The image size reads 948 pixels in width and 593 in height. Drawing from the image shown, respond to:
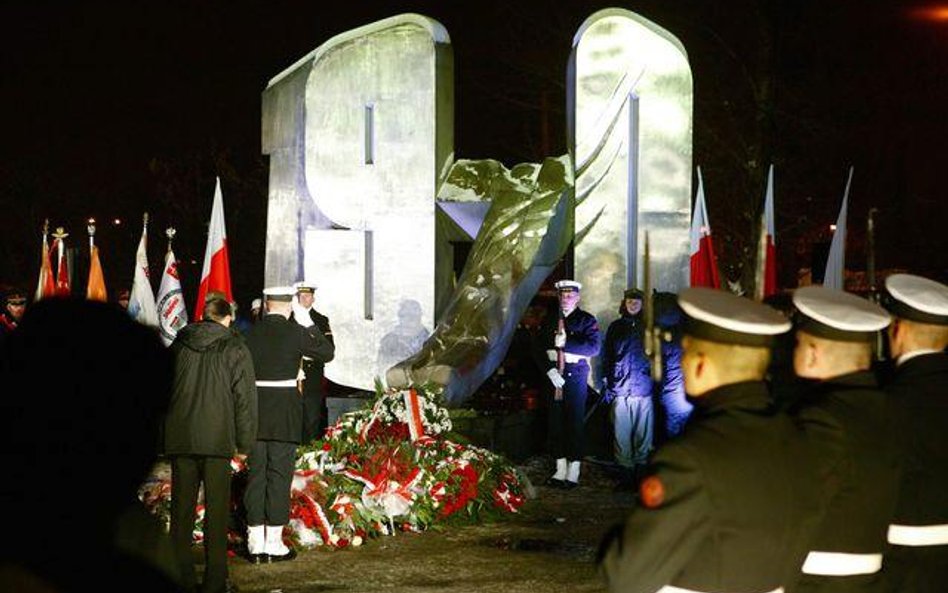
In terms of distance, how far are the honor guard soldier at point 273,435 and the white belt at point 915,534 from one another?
17.0ft

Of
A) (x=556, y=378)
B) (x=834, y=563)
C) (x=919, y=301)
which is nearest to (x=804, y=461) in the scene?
(x=834, y=563)

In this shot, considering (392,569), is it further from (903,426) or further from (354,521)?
(903,426)

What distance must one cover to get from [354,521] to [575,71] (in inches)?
244

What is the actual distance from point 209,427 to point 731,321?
4997mm

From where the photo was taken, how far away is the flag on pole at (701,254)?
1257 cm

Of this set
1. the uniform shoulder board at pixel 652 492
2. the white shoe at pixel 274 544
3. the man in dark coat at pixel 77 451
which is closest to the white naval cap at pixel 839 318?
the uniform shoulder board at pixel 652 492

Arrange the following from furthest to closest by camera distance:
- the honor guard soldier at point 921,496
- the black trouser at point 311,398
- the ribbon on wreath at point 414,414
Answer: the black trouser at point 311,398
the ribbon on wreath at point 414,414
the honor guard soldier at point 921,496

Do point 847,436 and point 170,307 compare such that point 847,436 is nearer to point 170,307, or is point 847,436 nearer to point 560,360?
point 560,360

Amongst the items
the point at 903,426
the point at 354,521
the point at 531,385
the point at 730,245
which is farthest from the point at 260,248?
the point at 903,426

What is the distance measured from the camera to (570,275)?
537 inches

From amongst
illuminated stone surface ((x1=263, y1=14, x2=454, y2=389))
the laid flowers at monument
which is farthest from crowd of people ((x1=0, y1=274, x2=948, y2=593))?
illuminated stone surface ((x1=263, y1=14, x2=454, y2=389))

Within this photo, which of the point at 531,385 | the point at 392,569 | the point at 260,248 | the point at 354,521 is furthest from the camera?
the point at 260,248

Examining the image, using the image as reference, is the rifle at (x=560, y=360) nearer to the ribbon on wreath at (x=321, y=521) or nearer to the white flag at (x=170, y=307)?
the ribbon on wreath at (x=321, y=521)

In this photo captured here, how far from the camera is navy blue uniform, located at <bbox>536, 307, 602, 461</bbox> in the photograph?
12.5 m
